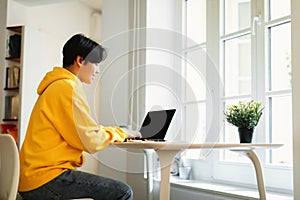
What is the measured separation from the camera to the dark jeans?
1.56 meters

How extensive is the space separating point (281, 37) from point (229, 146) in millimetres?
918

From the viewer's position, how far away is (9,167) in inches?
59.7

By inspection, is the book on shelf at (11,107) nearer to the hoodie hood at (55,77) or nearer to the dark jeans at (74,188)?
the hoodie hood at (55,77)

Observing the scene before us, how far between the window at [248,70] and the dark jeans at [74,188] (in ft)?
3.34

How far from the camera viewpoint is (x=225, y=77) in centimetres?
264

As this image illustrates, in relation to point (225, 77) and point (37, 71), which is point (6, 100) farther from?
point (225, 77)

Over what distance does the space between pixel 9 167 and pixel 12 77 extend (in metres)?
2.84

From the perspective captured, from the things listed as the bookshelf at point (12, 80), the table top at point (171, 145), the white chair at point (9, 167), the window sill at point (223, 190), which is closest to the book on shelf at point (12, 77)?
the bookshelf at point (12, 80)

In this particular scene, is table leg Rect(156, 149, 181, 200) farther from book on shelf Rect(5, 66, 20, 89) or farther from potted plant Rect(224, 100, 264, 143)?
book on shelf Rect(5, 66, 20, 89)

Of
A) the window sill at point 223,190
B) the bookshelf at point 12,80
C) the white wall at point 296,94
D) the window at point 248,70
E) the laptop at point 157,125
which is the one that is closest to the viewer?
the white wall at point 296,94

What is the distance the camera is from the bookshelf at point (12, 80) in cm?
414

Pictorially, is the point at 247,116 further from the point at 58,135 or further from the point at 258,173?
the point at 58,135

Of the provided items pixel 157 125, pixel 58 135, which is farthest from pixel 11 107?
pixel 58 135

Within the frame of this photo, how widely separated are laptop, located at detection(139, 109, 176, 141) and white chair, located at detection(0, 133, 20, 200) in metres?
0.66
